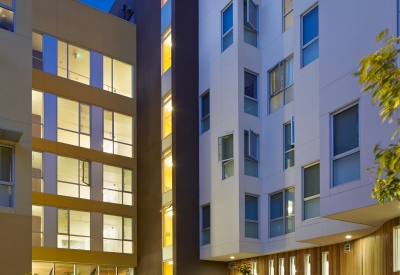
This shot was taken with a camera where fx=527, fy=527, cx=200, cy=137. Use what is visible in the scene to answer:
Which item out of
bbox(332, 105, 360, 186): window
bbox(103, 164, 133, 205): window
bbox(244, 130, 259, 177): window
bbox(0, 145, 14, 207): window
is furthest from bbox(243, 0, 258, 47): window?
bbox(0, 145, 14, 207): window

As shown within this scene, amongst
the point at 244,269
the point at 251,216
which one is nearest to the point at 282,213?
the point at 251,216

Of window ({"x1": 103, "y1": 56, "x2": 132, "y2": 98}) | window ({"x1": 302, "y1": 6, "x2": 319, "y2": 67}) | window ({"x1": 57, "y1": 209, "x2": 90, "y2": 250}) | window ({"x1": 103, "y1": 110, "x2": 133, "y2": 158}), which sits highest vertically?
window ({"x1": 103, "y1": 56, "x2": 132, "y2": 98})

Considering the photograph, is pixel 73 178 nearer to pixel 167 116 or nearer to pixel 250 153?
pixel 167 116

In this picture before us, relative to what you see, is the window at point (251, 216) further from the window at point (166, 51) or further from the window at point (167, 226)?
the window at point (166, 51)

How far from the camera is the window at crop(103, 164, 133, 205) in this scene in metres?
21.9

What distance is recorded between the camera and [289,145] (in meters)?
16.2

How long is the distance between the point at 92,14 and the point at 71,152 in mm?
6239

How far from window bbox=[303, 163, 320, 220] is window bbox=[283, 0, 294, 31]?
4.92 metres

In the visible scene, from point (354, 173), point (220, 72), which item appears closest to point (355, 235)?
point (354, 173)

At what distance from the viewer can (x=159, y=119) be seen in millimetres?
20953

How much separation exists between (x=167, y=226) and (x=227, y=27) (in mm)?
7589

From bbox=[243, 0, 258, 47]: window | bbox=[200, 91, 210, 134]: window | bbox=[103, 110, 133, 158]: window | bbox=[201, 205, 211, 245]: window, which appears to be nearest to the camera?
bbox=[243, 0, 258, 47]: window

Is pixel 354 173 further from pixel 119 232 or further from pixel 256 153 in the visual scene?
pixel 119 232

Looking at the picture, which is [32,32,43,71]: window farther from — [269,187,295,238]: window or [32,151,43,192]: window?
[269,187,295,238]: window
